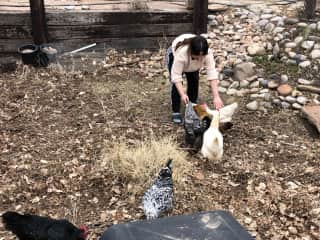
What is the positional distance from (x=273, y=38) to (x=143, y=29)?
1.85 meters

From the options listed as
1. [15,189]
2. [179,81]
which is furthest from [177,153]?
[15,189]

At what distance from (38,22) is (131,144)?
283 cm

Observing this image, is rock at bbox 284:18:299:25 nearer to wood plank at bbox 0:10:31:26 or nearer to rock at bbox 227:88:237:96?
rock at bbox 227:88:237:96

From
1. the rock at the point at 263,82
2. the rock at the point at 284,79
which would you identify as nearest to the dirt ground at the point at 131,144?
the rock at the point at 263,82

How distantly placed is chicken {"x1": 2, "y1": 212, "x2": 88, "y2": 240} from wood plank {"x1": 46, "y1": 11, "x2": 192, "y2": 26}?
14.4 feet

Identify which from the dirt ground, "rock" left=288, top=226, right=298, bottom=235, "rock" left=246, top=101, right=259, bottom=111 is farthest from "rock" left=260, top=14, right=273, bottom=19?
"rock" left=288, top=226, right=298, bottom=235

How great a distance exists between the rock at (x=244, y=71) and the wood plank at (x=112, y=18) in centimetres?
138

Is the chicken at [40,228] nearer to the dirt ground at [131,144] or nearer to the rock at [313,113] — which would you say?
the dirt ground at [131,144]

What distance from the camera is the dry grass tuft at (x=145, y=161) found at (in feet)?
14.3

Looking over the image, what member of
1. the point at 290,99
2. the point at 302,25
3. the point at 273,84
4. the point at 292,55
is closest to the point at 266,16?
the point at 302,25

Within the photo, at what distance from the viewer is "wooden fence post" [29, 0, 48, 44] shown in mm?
6809

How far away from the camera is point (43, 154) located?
4.85 m

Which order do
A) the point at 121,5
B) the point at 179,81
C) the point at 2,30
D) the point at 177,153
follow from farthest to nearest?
the point at 121,5 < the point at 2,30 < the point at 179,81 < the point at 177,153

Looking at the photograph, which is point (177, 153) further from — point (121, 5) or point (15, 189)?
point (121, 5)
